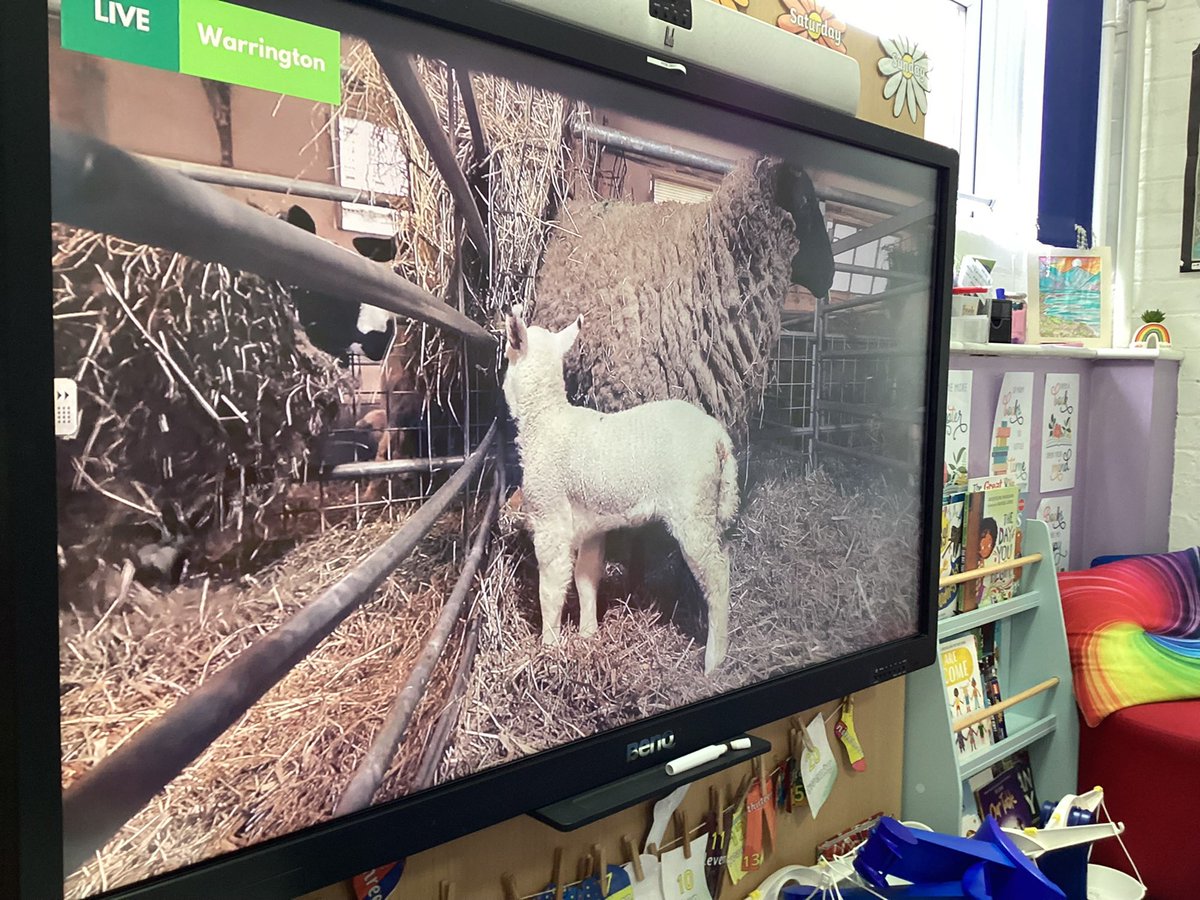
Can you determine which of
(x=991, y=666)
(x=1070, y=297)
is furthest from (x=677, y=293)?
(x=1070, y=297)

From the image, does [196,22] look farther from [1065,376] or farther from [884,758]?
[1065,376]

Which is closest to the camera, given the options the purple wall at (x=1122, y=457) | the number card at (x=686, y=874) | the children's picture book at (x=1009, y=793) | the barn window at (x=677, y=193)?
the barn window at (x=677, y=193)

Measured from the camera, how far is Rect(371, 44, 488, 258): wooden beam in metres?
0.79

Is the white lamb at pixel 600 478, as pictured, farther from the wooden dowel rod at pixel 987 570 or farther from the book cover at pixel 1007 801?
the book cover at pixel 1007 801

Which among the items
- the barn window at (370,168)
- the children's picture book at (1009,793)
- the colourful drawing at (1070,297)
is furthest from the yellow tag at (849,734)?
the colourful drawing at (1070,297)

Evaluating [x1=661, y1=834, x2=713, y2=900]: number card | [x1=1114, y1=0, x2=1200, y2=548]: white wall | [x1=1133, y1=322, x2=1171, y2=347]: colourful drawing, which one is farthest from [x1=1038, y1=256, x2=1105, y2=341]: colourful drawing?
[x1=661, y1=834, x2=713, y2=900]: number card

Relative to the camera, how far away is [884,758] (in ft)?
5.21

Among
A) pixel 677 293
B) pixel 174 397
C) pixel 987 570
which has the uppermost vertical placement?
pixel 677 293

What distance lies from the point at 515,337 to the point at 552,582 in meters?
0.26

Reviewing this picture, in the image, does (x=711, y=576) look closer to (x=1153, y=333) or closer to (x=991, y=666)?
(x=991, y=666)

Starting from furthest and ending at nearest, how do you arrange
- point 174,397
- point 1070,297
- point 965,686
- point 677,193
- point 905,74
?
point 1070,297
point 965,686
point 905,74
point 677,193
point 174,397

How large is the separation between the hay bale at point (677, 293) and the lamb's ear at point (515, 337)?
0.8 inches

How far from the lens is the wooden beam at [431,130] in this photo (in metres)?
0.79

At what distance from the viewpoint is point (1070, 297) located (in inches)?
91.7
